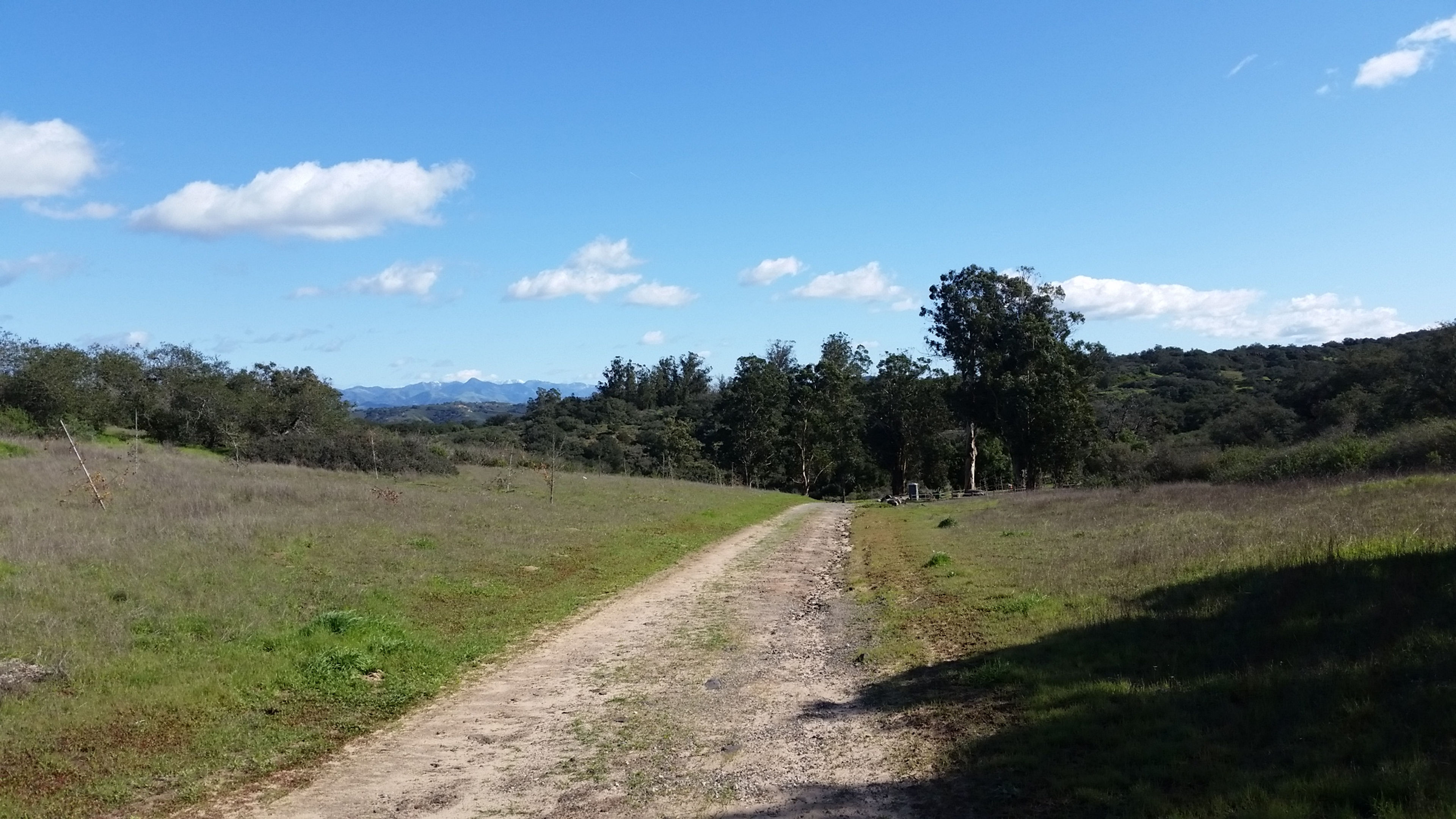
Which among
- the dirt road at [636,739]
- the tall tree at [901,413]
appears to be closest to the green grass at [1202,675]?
the dirt road at [636,739]

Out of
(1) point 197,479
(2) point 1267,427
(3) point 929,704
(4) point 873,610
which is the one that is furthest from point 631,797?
(2) point 1267,427

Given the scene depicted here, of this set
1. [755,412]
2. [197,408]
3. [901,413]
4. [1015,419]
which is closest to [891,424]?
[901,413]

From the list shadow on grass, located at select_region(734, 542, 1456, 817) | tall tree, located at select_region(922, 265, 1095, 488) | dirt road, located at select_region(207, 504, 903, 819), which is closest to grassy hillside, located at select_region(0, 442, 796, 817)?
dirt road, located at select_region(207, 504, 903, 819)

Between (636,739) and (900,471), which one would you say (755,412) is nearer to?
(900,471)

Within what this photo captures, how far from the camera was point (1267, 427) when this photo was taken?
51.8 m

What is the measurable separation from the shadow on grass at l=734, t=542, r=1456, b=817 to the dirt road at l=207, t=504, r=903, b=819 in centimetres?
54

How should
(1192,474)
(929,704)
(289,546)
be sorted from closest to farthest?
(929,704) → (289,546) → (1192,474)

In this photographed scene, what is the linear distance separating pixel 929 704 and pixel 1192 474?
3736cm

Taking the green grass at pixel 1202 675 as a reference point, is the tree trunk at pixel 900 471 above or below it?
below

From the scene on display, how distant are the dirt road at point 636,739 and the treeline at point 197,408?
30895mm

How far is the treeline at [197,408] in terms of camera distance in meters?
40.0

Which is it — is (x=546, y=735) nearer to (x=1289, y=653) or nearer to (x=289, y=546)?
(x=1289, y=653)

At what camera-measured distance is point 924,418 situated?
2960 inches

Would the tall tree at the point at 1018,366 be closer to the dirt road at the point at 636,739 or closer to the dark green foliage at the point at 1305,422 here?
the dark green foliage at the point at 1305,422
